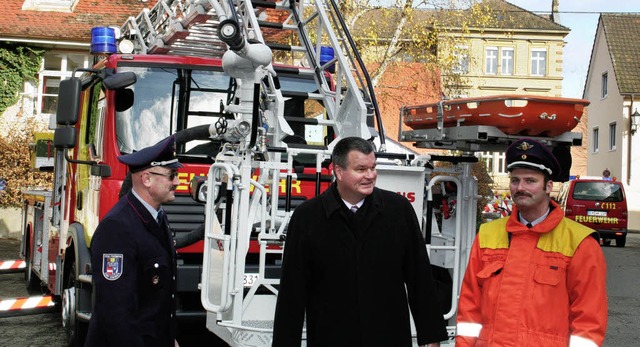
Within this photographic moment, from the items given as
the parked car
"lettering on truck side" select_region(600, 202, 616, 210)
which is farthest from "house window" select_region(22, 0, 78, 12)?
"lettering on truck side" select_region(600, 202, 616, 210)

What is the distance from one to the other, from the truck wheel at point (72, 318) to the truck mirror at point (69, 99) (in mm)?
1309

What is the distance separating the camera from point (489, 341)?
4.27 metres

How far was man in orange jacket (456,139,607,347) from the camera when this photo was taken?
4.12 metres

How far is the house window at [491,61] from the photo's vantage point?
6256 cm

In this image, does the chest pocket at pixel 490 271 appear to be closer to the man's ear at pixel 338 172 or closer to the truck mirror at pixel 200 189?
the man's ear at pixel 338 172

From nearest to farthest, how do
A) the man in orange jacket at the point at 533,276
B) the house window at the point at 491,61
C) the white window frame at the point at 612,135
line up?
the man in orange jacket at the point at 533,276 < the white window frame at the point at 612,135 < the house window at the point at 491,61

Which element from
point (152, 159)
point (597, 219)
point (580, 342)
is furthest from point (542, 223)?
point (597, 219)

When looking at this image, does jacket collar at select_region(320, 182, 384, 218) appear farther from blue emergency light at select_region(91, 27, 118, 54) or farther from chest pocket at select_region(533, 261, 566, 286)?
blue emergency light at select_region(91, 27, 118, 54)

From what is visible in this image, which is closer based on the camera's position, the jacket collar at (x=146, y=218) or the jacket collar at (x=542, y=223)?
the jacket collar at (x=542, y=223)

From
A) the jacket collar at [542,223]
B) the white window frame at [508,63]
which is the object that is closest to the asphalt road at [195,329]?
the jacket collar at [542,223]

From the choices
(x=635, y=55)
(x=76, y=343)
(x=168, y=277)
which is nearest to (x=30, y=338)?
(x=76, y=343)

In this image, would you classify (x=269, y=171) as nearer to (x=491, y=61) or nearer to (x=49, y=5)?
(x=49, y=5)

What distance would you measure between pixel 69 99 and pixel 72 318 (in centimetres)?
189

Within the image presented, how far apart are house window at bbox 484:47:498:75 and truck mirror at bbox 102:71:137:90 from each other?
56.0 metres
